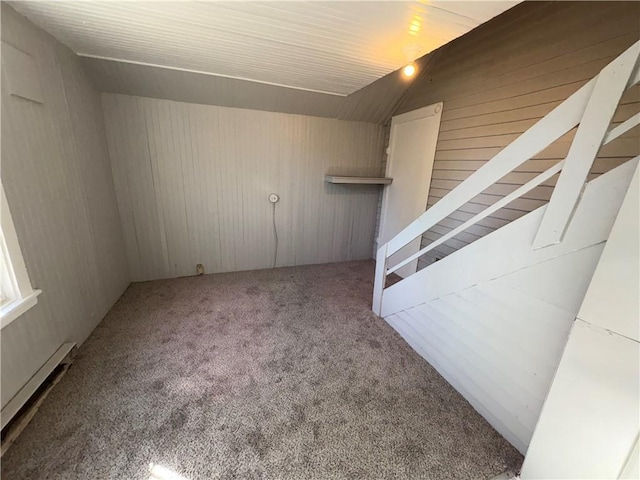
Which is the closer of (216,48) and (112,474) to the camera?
(112,474)

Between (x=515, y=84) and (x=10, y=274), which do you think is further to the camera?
(x=515, y=84)

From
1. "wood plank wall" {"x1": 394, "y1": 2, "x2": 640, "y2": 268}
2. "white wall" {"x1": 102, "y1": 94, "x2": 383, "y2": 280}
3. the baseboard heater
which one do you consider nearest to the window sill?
the baseboard heater

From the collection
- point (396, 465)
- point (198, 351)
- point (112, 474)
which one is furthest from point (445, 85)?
point (112, 474)

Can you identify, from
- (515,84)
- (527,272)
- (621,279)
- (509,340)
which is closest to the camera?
(621,279)

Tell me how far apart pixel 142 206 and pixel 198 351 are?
6.48ft

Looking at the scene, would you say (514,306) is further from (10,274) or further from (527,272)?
(10,274)

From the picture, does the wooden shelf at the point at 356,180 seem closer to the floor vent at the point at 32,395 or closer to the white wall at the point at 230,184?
the white wall at the point at 230,184

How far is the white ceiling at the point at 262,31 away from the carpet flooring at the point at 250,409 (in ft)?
7.60

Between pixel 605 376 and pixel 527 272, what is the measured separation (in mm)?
518

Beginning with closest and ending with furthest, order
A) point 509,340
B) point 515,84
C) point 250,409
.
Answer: point 509,340
point 250,409
point 515,84

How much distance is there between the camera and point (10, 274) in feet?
4.75

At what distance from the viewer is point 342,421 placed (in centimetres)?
156

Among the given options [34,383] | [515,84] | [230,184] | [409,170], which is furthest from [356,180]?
[34,383]

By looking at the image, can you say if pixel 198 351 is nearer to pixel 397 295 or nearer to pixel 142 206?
pixel 397 295
